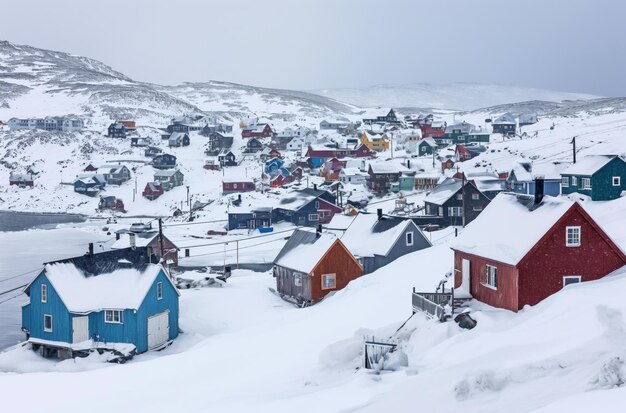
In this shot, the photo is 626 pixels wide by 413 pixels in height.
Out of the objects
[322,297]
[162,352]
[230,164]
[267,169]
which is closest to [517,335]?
[162,352]

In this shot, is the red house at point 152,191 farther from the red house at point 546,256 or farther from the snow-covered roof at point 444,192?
the red house at point 546,256

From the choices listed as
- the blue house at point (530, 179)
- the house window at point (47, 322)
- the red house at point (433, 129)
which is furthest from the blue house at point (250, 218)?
the red house at point (433, 129)

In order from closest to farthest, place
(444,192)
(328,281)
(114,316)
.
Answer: (114,316) → (328,281) → (444,192)

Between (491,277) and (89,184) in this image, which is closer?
(491,277)

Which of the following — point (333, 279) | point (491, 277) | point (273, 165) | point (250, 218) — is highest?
point (273, 165)

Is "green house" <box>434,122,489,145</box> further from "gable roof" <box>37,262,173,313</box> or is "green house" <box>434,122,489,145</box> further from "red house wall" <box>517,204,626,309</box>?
"red house wall" <box>517,204,626,309</box>

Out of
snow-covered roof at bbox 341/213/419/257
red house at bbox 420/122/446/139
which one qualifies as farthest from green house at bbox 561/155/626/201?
red house at bbox 420/122/446/139

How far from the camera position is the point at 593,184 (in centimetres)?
4975

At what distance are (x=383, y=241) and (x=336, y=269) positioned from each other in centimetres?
589

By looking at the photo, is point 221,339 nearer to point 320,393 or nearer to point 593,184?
point 320,393

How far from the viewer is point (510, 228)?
2509cm

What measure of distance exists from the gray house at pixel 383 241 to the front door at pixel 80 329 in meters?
19.5

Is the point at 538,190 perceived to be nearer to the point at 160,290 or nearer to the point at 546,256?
the point at 546,256

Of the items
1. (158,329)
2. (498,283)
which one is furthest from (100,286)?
(498,283)
